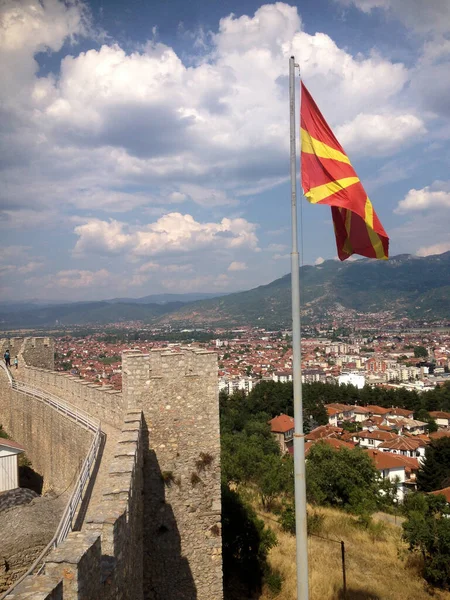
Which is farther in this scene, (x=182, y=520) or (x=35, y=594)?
(x=182, y=520)

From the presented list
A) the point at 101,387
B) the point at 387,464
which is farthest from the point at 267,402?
the point at 101,387

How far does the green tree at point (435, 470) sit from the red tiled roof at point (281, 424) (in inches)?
583

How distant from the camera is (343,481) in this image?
83.8 feet

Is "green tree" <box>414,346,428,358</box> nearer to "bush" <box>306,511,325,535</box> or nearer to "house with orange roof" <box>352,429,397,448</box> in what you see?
"house with orange roof" <box>352,429,397,448</box>

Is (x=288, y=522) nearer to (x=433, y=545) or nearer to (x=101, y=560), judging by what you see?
(x=433, y=545)

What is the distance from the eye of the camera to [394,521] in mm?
24234

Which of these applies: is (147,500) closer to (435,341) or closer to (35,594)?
(35,594)

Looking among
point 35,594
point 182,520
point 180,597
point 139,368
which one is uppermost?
point 139,368

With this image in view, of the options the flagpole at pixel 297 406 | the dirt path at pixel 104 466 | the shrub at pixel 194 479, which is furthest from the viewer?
the shrub at pixel 194 479

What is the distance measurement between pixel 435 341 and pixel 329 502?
164 metres

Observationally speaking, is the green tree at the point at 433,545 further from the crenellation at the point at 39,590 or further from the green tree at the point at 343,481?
the crenellation at the point at 39,590

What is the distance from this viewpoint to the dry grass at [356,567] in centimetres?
1251

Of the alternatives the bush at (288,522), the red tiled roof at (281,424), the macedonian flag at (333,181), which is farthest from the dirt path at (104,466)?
the red tiled roof at (281,424)

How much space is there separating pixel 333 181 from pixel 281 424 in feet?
157
